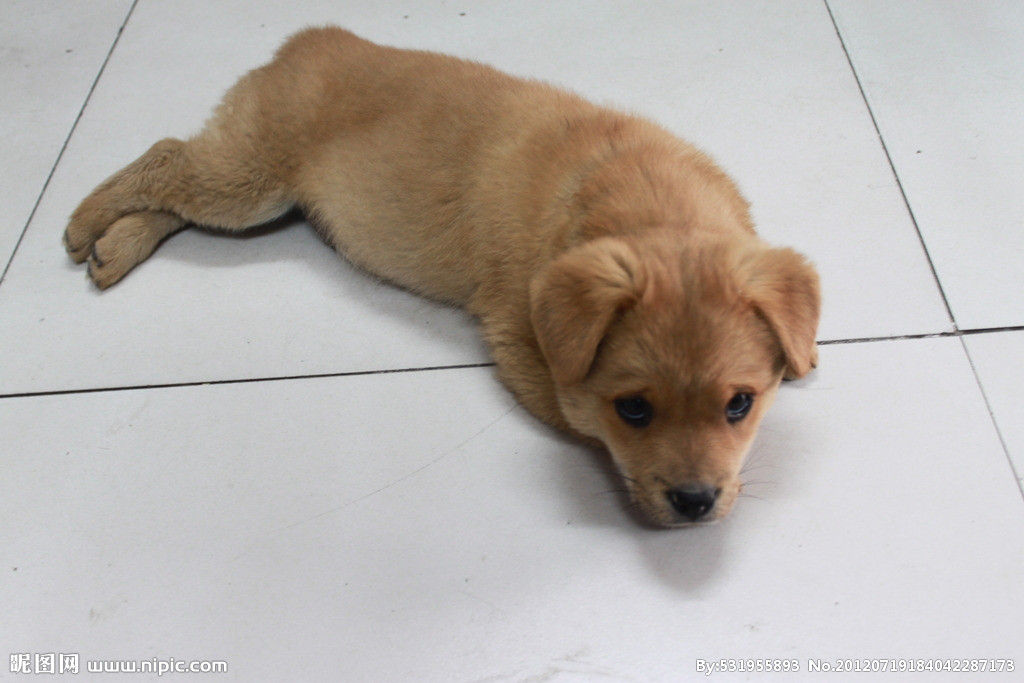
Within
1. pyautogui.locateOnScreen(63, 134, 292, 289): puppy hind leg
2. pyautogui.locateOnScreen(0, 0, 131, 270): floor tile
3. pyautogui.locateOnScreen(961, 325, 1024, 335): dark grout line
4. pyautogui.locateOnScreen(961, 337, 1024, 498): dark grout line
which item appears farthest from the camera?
pyautogui.locateOnScreen(0, 0, 131, 270): floor tile

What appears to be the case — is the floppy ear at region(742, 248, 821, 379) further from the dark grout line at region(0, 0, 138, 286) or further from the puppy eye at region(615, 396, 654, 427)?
the dark grout line at region(0, 0, 138, 286)

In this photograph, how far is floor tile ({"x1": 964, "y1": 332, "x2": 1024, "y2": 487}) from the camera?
2.04 metres

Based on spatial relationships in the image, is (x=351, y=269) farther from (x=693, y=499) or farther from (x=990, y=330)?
(x=990, y=330)

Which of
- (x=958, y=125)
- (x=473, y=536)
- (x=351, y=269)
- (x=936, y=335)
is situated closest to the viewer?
(x=473, y=536)

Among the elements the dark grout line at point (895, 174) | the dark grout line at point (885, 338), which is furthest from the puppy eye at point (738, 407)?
the dark grout line at point (895, 174)

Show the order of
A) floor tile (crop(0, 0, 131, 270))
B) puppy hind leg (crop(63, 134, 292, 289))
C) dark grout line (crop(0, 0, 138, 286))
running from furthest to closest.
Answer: floor tile (crop(0, 0, 131, 270)) → dark grout line (crop(0, 0, 138, 286)) → puppy hind leg (crop(63, 134, 292, 289))

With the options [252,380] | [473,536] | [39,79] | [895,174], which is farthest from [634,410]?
[39,79]

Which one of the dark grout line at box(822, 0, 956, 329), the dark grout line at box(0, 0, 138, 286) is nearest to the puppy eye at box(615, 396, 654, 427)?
the dark grout line at box(822, 0, 956, 329)

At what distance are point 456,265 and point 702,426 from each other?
0.89 metres

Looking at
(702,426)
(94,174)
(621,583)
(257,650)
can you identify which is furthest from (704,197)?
(94,174)

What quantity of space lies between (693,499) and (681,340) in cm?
33

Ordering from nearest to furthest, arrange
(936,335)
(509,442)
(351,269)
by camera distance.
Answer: (509,442) < (936,335) < (351,269)

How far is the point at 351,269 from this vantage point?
2.62 metres

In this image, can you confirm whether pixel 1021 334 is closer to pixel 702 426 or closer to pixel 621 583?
pixel 702 426
